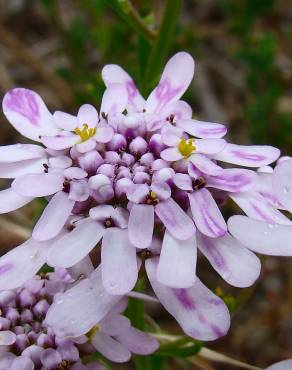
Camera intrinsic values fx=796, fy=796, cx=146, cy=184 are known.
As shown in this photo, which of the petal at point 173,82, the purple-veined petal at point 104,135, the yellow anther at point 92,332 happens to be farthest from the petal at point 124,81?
the yellow anther at point 92,332

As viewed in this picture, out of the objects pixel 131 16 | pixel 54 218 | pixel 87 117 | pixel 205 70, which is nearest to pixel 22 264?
pixel 54 218

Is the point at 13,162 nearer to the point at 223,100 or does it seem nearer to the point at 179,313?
the point at 179,313

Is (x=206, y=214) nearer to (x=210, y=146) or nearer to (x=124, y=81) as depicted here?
(x=210, y=146)

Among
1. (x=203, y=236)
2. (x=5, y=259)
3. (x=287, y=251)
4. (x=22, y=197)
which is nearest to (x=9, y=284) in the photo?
(x=5, y=259)

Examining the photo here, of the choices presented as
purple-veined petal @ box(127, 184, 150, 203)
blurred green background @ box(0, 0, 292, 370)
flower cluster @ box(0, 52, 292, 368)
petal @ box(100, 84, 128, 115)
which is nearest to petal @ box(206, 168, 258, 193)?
flower cluster @ box(0, 52, 292, 368)

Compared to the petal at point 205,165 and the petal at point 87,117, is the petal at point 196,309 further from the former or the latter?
the petal at point 87,117

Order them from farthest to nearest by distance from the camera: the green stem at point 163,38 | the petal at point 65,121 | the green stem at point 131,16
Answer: the green stem at point 163,38 < the green stem at point 131,16 < the petal at point 65,121
